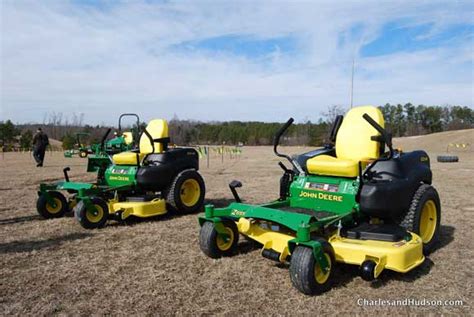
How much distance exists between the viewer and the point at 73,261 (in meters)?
5.02

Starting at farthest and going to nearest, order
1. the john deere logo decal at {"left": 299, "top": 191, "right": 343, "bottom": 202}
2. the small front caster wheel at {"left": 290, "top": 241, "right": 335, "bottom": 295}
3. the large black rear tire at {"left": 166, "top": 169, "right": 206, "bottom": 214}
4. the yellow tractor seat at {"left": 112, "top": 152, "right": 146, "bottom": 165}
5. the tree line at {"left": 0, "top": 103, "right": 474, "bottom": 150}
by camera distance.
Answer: the tree line at {"left": 0, "top": 103, "right": 474, "bottom": 150}
the yellow tractor seat at {"left": 112, "top": 152, "right": 146, "bottom": 165}
the large black rear tire at {"left": 166, "top": 169, "right": 206, "bottom": 214}
the john deere logo decal at {"left": 299, "top": 191, "right": 343, "bottom": 202}
the small front caster wheel at {"left": 290, "top": 241, "right": 335, "bottom": 295}

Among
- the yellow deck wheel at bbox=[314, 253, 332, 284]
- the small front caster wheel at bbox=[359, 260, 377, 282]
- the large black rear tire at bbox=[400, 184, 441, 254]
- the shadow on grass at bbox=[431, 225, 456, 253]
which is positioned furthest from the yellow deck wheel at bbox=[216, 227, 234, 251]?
the shadow on grass at bbox=[431, 225, 456, 253]

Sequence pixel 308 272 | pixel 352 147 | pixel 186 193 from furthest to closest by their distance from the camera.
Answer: pixel 186 193 → pixel 352 147 → pixel 308 272

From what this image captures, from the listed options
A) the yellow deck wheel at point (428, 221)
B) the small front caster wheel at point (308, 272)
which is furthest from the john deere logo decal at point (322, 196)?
the yellow deck wheel at point (428, 221)

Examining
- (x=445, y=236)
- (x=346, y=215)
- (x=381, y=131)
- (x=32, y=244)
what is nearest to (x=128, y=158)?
(x=32, y=244)

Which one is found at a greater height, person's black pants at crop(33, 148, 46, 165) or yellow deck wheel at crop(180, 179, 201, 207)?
person's black pants at crop(33, 148, 46, 165)

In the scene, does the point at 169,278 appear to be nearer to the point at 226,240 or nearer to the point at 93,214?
the point at 226,240

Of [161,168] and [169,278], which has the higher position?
[161,168]

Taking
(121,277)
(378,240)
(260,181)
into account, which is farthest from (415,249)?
(260,181)

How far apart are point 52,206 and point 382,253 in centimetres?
587

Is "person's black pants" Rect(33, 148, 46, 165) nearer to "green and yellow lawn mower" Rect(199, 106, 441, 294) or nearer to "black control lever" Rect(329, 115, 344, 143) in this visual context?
"green and yellow lawn mower" Rect(199, 106, 441, 294)

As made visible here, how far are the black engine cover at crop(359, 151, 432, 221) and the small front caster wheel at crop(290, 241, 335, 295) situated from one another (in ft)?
3.30

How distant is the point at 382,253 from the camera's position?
4.07m

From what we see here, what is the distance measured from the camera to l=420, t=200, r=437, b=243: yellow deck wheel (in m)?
5.48
